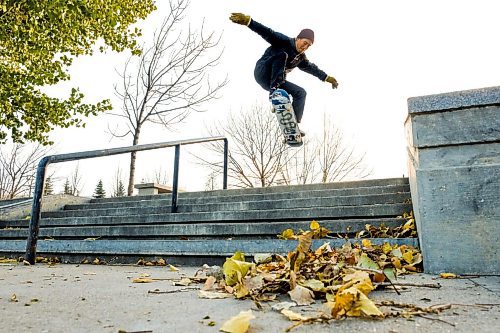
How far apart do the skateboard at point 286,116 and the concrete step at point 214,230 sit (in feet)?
5.00

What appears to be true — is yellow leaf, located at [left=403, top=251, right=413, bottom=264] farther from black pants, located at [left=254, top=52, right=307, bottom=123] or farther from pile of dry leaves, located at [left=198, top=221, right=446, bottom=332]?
black pants, located at [left=254, top=52, right=307, bottom=123]

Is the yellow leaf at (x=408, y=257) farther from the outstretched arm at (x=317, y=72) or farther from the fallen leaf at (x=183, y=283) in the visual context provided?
the outstretched arm at (x=317, y=72)

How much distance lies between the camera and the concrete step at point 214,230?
3.06 metres

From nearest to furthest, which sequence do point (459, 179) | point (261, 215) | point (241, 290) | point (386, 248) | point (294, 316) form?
point (294, 316)
point (241, 290)
point (459, 179)
point (386, 248)
point (261, 215)

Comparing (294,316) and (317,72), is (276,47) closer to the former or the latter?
(317,72)

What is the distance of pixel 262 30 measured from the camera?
415 centimetres

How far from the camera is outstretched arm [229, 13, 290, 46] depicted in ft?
12.7

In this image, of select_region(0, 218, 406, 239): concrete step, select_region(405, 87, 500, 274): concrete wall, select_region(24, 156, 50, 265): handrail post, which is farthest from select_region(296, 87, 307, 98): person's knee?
select_region(24, 156, 50, 265): handrail post

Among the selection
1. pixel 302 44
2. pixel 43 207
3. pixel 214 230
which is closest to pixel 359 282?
pixel 214 230

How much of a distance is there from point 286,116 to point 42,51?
599 centimetres

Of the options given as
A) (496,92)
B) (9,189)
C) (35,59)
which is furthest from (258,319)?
(9,189)

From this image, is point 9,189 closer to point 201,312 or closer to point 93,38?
point 93,38

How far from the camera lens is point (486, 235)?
212 cm

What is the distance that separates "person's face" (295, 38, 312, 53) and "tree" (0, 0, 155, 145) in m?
5.09
